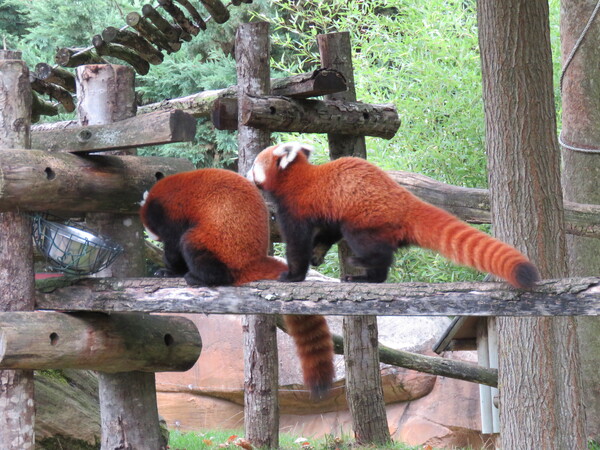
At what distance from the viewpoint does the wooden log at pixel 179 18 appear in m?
4.61

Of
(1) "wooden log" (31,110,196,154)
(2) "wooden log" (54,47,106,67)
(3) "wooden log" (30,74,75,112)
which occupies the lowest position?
(1) "wooden log" (31,110,196,154)

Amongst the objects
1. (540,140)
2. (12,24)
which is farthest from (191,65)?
(540,140)

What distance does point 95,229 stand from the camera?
12.6 feet

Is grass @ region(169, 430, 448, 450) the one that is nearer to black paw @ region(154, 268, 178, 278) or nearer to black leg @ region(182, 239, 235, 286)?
black paw @ region(154, 268, 178, 278)

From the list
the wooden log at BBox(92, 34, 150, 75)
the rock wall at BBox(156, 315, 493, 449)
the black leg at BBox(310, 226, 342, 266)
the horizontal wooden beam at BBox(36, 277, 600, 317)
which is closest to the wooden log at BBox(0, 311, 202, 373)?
the horizontal wooden beam at BBox(36, 277, 600, 317)

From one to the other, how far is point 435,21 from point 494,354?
191 inches

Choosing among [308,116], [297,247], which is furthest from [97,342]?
[308,116]

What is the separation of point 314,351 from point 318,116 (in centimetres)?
165

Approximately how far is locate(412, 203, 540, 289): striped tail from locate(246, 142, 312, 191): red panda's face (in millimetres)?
633

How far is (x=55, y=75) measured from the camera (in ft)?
16.8

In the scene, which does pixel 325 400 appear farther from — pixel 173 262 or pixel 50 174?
pixel 50 174

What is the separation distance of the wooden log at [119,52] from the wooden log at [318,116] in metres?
1.31

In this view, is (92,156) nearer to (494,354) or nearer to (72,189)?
(72,189)

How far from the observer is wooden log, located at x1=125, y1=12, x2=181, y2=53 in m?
4.79
